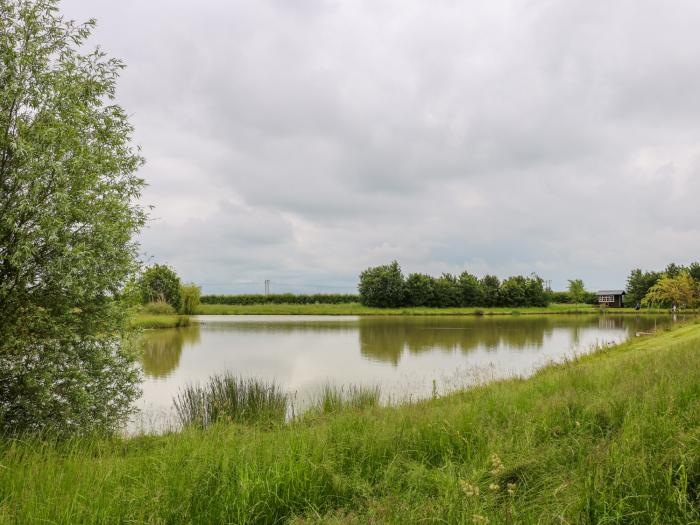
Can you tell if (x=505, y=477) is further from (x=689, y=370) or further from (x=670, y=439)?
(x=689, y=370)

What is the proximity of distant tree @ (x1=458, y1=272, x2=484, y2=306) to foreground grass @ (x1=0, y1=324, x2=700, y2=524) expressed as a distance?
6745 centimetres

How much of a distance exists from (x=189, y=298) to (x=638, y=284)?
6456 centimetres

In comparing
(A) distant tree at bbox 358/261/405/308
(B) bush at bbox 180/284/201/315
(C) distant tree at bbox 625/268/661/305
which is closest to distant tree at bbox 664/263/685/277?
(C) distant tree at bbox 625/268/661/305

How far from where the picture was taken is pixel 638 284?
68.4m

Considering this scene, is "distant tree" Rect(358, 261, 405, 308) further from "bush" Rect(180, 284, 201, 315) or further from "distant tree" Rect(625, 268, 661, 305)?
"distant tree" Rect(625, 268, 661, 305)

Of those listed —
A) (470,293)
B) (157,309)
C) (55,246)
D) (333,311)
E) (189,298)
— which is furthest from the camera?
(470,293)

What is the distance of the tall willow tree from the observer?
19.5 feet

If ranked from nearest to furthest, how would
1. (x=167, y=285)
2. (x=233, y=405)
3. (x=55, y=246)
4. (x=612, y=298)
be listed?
(x=55, y=246)
(x=233, y=405)
(x=167, y=285)
(x=612, y=298)

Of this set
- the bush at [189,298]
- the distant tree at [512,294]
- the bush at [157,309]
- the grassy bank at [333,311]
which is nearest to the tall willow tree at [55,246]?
the bush at [157,309]

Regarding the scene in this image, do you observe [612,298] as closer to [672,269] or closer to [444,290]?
[672,269]

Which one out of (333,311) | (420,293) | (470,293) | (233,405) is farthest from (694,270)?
(233,405)

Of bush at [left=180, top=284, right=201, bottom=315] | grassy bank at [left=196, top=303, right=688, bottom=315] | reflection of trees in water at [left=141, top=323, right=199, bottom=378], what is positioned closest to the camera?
reflection of trees in water at [left=141, top=323, right=199, bottom=378]

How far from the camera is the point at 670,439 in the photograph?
3.50 m

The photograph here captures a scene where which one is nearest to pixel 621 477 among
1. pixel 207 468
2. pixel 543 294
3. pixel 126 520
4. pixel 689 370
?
pixel 207 468
